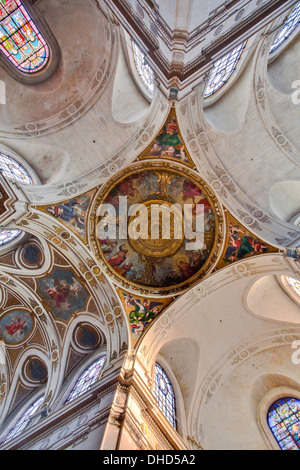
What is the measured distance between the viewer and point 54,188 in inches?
489

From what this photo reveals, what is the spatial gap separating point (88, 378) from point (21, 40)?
12.1 m

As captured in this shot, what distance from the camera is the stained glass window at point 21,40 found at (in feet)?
41.2

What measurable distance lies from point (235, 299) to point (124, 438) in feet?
20.7

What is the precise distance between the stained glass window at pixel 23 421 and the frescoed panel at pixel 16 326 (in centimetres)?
257

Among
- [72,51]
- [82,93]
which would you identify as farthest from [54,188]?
[72,51]

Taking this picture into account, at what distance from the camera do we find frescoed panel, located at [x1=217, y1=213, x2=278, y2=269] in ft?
40.1

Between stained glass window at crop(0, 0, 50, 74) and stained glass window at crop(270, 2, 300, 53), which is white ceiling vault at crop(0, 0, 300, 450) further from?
stained glass window at crop(0, 0, 50, 74)

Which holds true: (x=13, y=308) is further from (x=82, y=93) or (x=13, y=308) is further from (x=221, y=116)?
(x=221, y=116)

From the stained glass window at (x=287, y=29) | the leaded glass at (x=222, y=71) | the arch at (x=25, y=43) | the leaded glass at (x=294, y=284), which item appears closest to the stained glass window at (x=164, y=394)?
the leaded glass at (x=294, y=284)

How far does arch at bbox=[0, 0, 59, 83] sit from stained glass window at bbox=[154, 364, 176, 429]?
1161cm

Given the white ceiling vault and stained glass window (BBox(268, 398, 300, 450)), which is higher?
the white ceiling vault

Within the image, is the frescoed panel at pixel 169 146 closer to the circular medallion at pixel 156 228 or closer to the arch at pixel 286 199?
the circular medallion at pixel 156 228

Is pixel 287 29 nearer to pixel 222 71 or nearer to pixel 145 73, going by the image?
pixel 222 71

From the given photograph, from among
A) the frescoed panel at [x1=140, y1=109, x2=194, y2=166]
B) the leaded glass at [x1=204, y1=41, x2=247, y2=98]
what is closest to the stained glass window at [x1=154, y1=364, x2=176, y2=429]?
the frescoed panel at [x1=140, y1=109, x2=194, y2=166]
